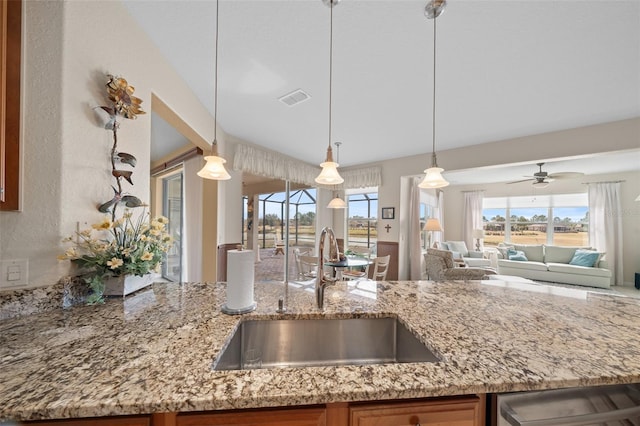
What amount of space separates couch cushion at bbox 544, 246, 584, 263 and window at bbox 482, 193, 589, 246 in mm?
923

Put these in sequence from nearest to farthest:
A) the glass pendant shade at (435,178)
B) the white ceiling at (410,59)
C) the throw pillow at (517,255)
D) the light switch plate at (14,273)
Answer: the light switch plate at (14,273)
the white ceiling at (410,59)
the glass pendant shade at (435,178)
the throw pillow at (517,255)

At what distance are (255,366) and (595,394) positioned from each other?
1.21 meters

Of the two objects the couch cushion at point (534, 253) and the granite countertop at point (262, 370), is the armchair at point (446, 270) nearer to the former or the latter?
the granite countertop at point (262, 370)

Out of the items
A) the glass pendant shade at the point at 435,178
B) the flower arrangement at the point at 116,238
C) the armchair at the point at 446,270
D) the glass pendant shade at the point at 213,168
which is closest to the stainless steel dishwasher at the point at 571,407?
the glass pendant shade at the point at 435,178

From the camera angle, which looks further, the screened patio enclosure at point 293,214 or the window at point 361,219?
the window at point 361,219

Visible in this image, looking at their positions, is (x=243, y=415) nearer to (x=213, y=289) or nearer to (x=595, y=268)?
(x=213, y=289)

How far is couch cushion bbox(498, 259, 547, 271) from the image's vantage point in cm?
527

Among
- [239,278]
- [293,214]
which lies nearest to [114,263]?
[239,278]

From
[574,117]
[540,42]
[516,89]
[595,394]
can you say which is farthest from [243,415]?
[574,117]

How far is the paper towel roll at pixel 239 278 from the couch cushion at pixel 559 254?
731 centimetres

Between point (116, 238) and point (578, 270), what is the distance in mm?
7555

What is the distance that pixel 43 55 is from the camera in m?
1.03

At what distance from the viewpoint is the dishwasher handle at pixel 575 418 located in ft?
2.16

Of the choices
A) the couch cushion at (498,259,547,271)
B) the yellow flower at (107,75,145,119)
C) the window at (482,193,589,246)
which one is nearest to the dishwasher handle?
the yellow flower at (107,75,145,119)
